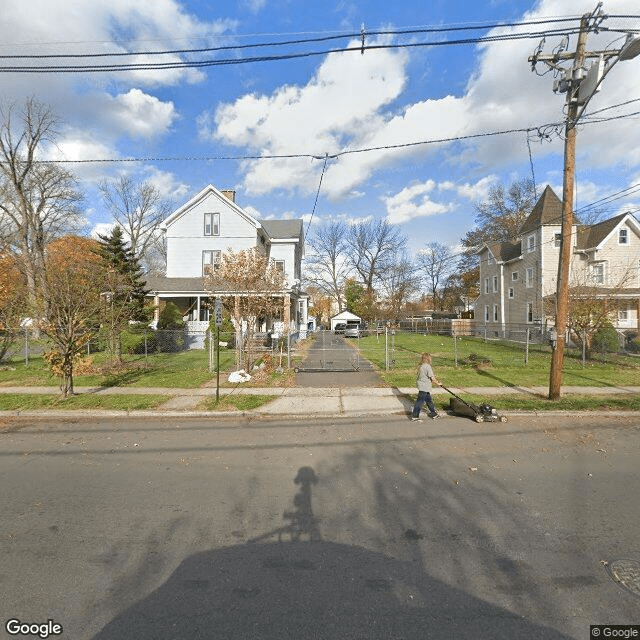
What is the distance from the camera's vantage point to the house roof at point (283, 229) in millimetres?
32406

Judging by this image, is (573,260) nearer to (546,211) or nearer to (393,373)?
(546,211)

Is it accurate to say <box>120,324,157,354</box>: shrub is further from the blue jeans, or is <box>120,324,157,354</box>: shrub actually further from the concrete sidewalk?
the blue jeans

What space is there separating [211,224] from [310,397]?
22.7 m

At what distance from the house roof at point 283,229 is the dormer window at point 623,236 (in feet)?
83.2

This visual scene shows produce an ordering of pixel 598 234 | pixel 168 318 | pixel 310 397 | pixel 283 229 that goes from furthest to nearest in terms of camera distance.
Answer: pixel 283 229, pixel 598 234, pixel 168 318, pixel 310 397

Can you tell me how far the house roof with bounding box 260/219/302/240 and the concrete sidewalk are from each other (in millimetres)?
23217

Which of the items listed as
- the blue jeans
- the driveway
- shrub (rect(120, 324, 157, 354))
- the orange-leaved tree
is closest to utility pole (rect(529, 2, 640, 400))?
the blue jeans

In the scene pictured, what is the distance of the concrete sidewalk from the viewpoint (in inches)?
329

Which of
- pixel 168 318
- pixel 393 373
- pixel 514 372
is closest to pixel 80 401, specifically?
pixel 393 373

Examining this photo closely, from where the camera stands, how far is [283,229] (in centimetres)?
3381

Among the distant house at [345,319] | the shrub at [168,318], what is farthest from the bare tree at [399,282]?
the shrub at [168,318]

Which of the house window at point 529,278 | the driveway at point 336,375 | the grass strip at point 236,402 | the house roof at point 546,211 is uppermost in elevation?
the house roof at point 546,211

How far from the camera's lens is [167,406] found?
8750 mm

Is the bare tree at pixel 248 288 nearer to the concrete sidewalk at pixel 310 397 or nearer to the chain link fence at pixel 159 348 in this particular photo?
the chain link fence at pixel 159 348
